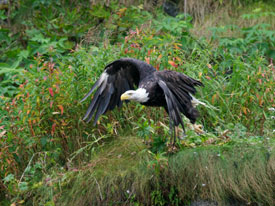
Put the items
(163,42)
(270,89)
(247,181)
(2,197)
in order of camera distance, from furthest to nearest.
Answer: (163,42) < (270,89) < (2,197) < (247,181)

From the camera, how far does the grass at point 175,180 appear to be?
13.5ft

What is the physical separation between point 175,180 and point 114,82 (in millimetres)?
1429

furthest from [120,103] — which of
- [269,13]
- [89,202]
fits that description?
[269,13]

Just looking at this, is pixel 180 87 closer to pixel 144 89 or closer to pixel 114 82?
pixel 144 89

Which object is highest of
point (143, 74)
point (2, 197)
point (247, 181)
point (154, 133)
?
point (143, 74)

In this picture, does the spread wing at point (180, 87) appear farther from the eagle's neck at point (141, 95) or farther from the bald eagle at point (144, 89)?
the eagle's neck at point (141, 95)

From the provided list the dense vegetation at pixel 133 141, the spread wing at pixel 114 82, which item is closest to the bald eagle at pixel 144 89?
the spread wing at pixel 114 82

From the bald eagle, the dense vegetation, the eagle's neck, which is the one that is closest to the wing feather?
the bald eagle

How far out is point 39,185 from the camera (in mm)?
4441

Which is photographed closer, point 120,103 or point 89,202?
point 89,202

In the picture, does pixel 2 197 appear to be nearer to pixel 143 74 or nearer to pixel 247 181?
pixel 143 74

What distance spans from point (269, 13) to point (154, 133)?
4.06 m

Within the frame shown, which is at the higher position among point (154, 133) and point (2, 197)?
point (154, 133)

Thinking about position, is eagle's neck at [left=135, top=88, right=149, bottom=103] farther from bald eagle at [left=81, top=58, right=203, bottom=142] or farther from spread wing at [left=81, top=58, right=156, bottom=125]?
spread wing at [left=81, top=58, right=156, bottom=125]
